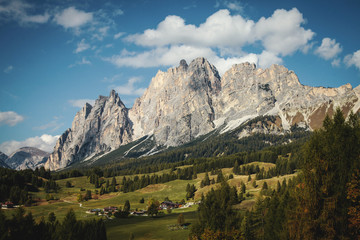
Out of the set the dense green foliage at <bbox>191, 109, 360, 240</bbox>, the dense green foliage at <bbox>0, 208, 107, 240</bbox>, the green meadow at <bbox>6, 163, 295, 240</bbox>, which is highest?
the dense green foliage at <bbox>191, 109, 360, 240</bbox>

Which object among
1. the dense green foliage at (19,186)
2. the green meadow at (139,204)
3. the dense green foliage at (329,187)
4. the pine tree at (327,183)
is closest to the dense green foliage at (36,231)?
the green meadow at (139,204)

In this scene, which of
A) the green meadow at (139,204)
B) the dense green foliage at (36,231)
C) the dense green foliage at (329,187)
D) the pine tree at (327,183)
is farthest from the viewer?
the green meadow at (139,204)

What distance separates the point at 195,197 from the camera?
13338cm

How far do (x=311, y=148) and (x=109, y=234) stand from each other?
69.4 m

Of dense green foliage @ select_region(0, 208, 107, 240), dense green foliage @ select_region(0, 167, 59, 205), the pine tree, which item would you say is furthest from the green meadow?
Answer: the pine tree

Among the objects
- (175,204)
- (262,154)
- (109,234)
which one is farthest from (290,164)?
(109,234)

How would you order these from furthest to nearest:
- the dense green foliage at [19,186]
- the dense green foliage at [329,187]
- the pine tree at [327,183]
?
the dense green foliage at [19,186] < the pine tree at [327,183] < the dense green foliage at [329,187]

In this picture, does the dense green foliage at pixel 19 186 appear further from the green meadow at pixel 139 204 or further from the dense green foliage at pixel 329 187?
the dense green foliage at pixel 329 187

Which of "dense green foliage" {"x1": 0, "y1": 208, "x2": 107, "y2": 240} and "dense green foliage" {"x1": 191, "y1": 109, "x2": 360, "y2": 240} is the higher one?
Result: "dense green foliage" {"x1": 191, "y1": 109, "x2": 360, "y2": 240}

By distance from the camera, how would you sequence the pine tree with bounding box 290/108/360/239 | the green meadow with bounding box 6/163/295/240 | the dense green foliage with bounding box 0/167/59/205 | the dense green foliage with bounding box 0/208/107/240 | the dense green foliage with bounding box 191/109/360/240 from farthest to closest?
the dense green foliage with bounding box 0/167/59/205
the green meadow with bounding box 6/163/295/240
the dense green foliage with bounding box 0/208/107/240
the pine tree with bounding box 290/108/360/239
the dense green foliage with bounding box 191/109/360/240

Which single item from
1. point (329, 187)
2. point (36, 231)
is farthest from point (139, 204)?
point (329, 187)

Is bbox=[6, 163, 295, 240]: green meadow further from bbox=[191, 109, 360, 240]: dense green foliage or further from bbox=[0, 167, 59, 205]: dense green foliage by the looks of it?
bbox=[191, 109, 360, 240]: dense green foliage

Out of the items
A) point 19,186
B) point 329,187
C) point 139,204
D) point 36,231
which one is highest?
point 19,186

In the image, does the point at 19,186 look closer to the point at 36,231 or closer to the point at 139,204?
the point at 139,204
